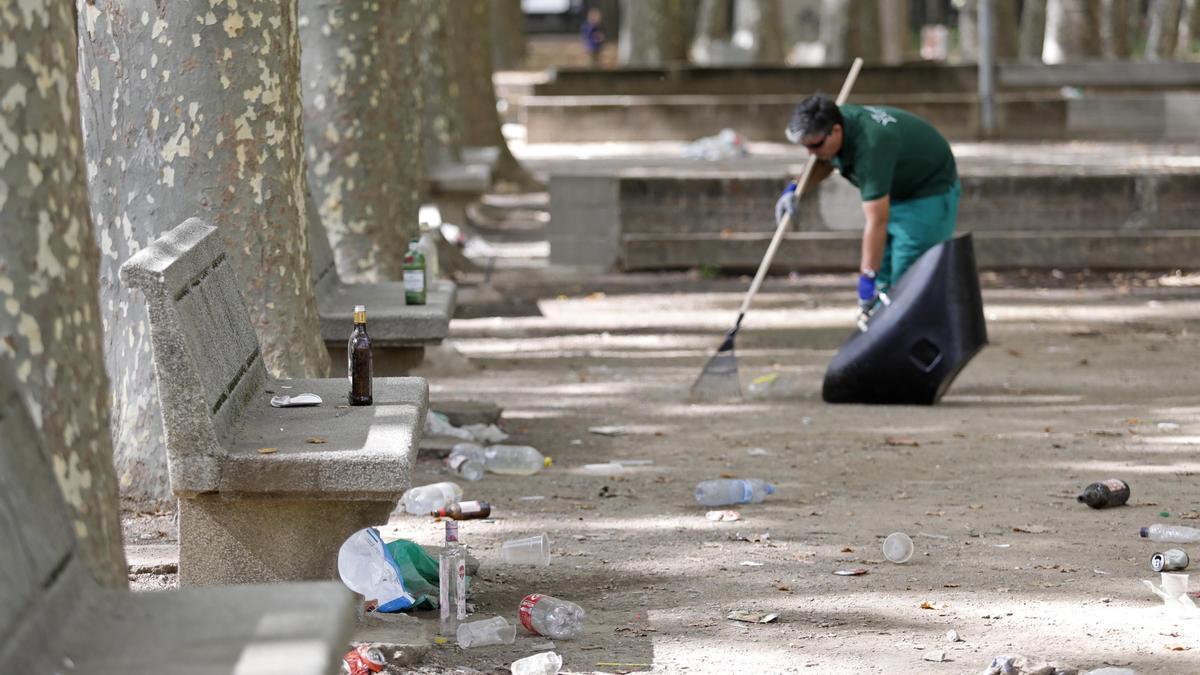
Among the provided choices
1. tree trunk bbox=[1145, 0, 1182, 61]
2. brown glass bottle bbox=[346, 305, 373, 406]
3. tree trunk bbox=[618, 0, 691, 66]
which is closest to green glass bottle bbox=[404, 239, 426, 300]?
brown glass bottle bbox=[346, 305, 373, 406]

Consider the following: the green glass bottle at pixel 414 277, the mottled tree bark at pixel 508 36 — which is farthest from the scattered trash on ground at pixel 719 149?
the mottled tree bark at pixel 508 36

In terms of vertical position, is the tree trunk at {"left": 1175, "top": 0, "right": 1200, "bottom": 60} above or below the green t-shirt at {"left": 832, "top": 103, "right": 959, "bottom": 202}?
below

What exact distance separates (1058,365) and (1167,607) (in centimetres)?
522

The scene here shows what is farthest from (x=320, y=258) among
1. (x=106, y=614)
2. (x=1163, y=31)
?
(x=1163, y=31)

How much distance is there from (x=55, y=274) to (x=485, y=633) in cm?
223

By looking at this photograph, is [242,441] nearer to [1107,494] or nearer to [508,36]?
[1107,494]

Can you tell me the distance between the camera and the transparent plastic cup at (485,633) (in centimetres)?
530

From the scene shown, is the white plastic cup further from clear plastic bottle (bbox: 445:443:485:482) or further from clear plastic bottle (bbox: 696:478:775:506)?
clear plastic bottle (bbox: 445:443:485:482)

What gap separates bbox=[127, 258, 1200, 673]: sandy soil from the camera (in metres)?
5.36

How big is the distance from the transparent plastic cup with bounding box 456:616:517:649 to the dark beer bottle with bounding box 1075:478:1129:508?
8.97 ft

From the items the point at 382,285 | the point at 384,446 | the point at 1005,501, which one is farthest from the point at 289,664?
the point at 382,285

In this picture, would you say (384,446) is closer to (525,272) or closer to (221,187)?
(221,187)

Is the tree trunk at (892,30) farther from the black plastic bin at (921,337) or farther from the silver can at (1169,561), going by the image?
the silver can at (1169,561)

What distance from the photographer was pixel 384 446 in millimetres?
5027
